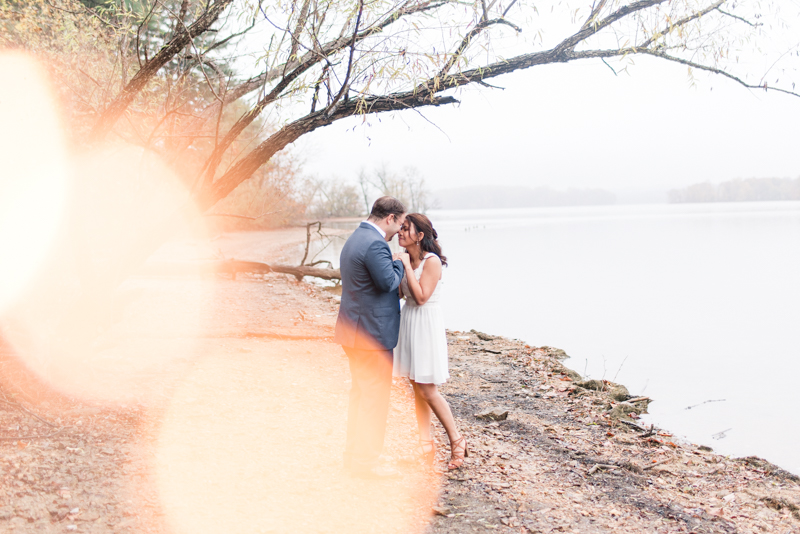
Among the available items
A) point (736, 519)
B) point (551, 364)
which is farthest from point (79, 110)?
point (736, 519)

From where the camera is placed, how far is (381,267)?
383cm

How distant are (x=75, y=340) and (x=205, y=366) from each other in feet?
4.83

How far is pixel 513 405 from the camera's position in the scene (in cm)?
736

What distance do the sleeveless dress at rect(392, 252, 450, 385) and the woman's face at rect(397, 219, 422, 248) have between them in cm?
16

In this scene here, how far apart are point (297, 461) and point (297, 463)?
40 mm

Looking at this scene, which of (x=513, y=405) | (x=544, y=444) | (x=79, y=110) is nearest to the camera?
(x=544, y=444)

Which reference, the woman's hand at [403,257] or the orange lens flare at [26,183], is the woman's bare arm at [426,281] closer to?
the woman's hand at [403,257]

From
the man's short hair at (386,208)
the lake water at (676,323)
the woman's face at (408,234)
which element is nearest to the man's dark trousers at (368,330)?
the man's short hair at (386,208)

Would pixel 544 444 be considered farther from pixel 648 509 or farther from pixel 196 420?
pixel 196 420

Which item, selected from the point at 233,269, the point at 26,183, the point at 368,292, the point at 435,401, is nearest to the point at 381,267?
the point at 368,292

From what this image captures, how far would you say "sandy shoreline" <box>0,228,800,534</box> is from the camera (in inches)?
147

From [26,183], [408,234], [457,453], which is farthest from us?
[26,183]

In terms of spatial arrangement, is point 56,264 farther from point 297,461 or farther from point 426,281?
point 426,281

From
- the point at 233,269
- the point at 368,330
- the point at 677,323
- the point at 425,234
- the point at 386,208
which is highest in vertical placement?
the point at 386,208
